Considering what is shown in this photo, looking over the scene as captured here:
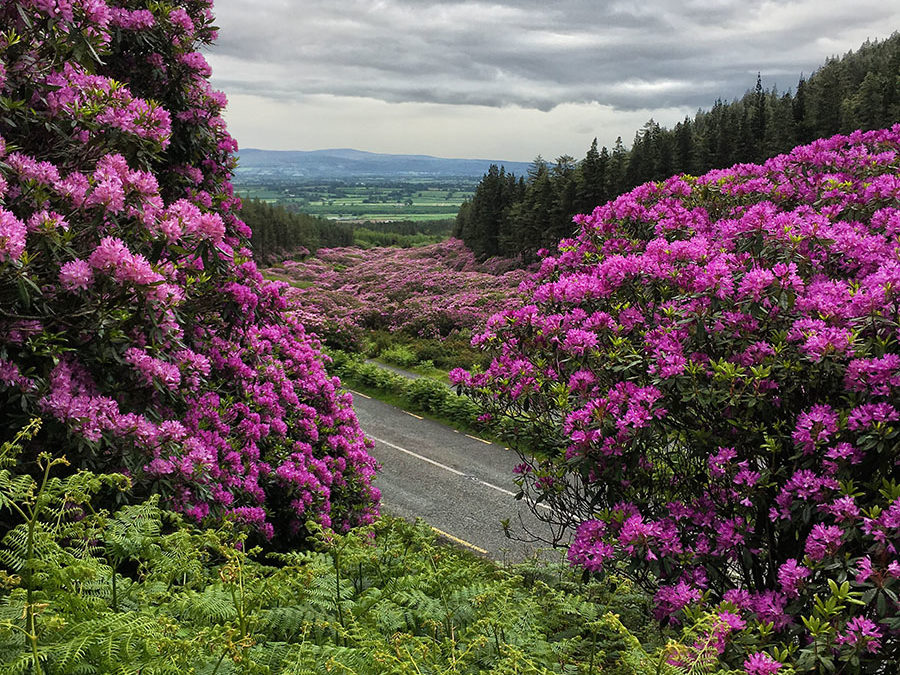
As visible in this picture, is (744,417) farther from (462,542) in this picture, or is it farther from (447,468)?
(447,468)

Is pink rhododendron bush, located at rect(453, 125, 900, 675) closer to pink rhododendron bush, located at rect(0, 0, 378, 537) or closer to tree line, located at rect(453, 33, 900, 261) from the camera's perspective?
pink rhododendron bush, located at rect(0, 0, 378, 537)

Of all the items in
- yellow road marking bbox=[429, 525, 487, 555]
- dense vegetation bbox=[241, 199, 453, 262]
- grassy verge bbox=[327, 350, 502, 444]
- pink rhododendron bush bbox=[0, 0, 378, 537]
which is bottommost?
yellow road marking bbox=[429, 525, 487, 555]

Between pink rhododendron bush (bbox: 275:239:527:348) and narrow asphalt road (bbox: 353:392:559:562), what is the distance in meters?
7.20

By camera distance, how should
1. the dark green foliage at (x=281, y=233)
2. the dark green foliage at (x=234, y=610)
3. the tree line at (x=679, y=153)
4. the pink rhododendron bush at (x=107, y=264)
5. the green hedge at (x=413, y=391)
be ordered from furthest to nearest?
the dark green foliage at (x=281, y=233) < the tree line at (x=679, y=153) < the green hedge at (x=413, y=391) < the pink rhododendron bush at (x=107, y=264) < the dark green foliage at (x=234, y=610)

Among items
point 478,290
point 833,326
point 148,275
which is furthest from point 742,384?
point 478,290

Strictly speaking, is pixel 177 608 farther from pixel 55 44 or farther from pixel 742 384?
pixel 55 44

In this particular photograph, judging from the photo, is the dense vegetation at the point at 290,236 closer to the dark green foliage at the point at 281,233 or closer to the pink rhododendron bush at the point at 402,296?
the dark green foliage at the point at 281,233

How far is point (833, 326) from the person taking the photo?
388cm

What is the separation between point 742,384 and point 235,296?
5064mm

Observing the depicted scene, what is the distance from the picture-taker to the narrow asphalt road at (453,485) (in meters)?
12.9

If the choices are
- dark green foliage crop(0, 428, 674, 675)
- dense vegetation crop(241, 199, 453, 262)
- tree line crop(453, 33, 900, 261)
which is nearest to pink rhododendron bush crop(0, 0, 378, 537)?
dark green foliage crop(0, 428, 674, 675)

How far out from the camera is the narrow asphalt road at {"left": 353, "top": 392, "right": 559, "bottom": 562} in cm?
1293

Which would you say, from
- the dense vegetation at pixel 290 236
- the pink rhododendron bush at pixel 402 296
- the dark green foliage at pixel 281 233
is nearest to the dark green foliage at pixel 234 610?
the pink rhododendron bush at pixel 402 296

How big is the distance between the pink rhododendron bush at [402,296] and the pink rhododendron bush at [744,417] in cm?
1901
